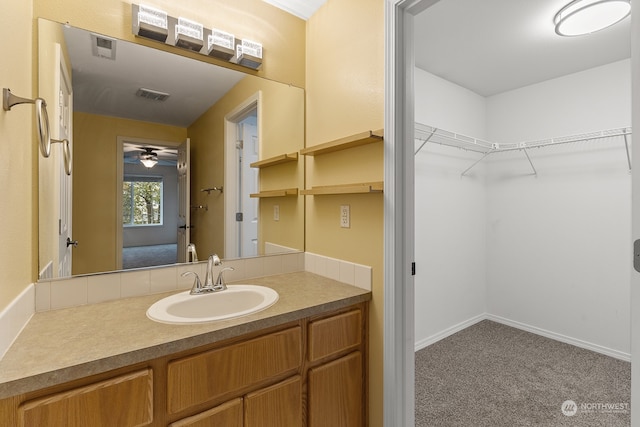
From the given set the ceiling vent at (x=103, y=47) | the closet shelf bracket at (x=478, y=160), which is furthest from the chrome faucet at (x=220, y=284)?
the closet shelf bracket at (x=478, y=160)

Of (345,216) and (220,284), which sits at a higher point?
(345,216)

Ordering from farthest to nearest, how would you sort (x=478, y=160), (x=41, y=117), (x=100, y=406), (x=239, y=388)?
(x=478, y=160) → (x=239, y=388) → (x=41, y=117) → (x=100, y=406)

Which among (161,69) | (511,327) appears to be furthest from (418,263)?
(161,69)

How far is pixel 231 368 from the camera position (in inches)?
42.5

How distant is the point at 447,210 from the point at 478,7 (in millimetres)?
1658

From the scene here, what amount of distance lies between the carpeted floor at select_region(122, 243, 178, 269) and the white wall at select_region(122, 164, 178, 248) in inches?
1.0

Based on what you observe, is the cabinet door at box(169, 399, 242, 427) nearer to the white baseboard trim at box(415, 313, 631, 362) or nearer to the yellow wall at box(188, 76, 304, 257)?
the yellow wall at box(188, 76, 304, 257)

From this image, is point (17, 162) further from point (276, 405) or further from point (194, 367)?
point (276, 405)

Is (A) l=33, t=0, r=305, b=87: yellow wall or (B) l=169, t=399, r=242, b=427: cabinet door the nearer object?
(B) l=169, t=399, r=242, b=427: cabinet door

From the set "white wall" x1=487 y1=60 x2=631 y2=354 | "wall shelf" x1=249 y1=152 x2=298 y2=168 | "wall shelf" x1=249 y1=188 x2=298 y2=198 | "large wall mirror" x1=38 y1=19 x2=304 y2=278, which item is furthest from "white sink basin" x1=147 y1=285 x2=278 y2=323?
"white wall" x1=487 y1=60 x2=631 y2=354

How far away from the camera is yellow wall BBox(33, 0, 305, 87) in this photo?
132cm

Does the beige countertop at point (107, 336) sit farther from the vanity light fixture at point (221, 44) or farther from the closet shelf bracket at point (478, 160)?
the closet shelf bracket at point (478, 160)

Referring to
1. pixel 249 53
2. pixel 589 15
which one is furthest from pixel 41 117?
pixel 589 15

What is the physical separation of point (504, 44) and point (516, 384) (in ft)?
7.94
